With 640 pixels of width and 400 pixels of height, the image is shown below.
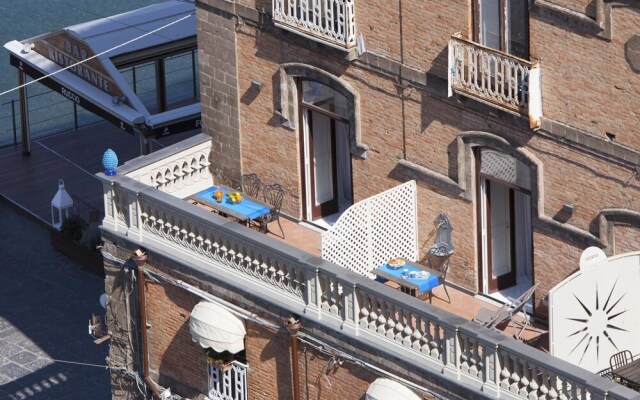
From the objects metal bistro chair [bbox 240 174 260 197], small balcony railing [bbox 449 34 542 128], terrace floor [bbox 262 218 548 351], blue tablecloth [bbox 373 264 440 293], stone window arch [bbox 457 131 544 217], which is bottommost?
terrace floor [bbox 262 218 548 351]

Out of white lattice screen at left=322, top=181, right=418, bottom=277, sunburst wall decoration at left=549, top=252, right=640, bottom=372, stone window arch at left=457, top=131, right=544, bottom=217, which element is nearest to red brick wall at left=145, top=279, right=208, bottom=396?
white lattice screen at left=322, top=181, right=418, bottom=277

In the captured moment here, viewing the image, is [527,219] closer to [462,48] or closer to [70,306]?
[462,48]

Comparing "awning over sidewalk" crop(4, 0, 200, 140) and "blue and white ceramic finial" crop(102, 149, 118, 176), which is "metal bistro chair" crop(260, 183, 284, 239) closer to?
"blue and white ceramic finial" crop(102, 149, 118, 176)

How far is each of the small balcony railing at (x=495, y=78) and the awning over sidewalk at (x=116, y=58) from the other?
17.5m

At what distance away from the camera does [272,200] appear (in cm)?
4103

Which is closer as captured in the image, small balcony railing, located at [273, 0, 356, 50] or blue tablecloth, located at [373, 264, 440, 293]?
blue tablecloth, located at [373, 264, 440, 293]

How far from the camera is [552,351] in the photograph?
112 ft

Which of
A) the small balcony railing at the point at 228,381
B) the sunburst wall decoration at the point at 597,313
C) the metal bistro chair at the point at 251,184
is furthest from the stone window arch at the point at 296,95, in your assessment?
the sunburst wall decoration at the point at 597,313

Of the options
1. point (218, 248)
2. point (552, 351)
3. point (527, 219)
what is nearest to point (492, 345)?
point (552, 351)

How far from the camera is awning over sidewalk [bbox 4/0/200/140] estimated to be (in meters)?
53.3

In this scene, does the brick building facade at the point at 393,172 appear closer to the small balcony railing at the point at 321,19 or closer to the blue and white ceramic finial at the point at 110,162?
the small balcony railing at the point at 321,19

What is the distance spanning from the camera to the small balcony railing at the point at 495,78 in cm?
3528

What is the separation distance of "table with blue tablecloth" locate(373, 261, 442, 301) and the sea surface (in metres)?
29.3

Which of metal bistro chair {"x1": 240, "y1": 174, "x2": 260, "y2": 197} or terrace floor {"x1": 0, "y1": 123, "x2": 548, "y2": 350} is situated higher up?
metal bistro chair {"x1": 240, "y1": 174, "x2": 260, "y2": 197}
